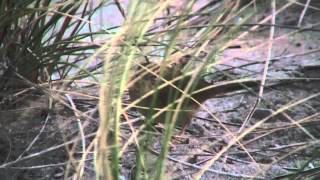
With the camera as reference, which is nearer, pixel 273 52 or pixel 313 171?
pixel 313 171

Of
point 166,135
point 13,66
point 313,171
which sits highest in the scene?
point 13,66

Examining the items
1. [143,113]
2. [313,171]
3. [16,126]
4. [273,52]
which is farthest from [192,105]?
[273,52]

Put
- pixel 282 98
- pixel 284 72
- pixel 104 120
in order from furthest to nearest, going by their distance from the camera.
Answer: pixel 284 72, pixel 282 98, pixel 104 120

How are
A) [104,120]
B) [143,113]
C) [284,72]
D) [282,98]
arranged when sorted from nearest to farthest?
[104,120], [143,113], [282,98], [284,72]

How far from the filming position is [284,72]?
5.72 ft

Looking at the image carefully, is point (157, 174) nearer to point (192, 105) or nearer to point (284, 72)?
point (192, 105)

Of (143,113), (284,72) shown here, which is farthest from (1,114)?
(284,72)

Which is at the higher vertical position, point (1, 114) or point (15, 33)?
point (15, 33)

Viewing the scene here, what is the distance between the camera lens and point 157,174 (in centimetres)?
91

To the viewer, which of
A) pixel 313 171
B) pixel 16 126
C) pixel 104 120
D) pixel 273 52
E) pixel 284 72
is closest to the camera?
pixel 104 120

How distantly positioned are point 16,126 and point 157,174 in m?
0.61

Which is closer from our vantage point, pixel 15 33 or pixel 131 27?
pixel 131 27

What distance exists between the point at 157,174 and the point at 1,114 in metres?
0.59

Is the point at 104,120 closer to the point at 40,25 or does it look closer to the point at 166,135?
the point at 166,135
